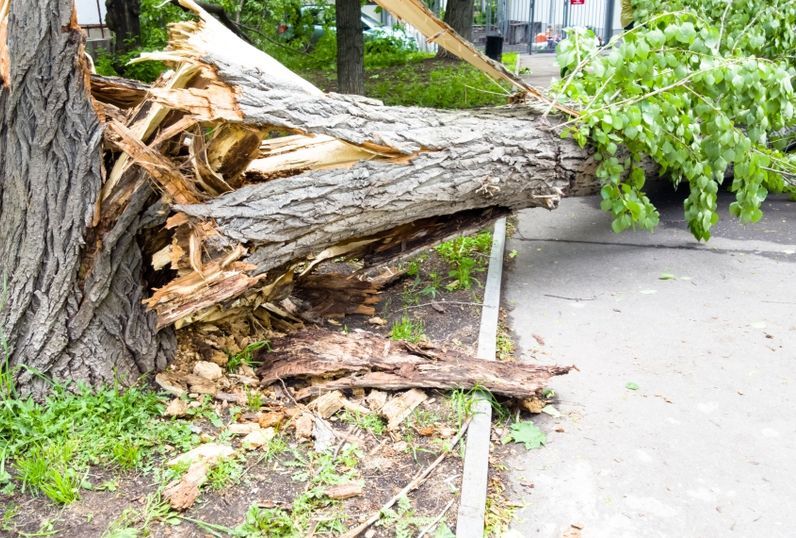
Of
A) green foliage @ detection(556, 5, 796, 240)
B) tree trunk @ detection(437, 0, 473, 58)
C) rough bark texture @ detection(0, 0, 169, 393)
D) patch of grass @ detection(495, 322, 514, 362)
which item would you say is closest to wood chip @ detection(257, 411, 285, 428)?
rough bark texture @ detection(0, 0, 169, 393)

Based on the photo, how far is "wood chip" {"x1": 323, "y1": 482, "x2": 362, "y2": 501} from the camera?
294 cm

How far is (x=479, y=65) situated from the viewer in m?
4.97

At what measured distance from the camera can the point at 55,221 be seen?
11.0 ft

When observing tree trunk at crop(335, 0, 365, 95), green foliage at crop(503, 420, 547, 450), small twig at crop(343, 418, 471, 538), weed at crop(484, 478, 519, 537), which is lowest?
weed at crop(484, 478, 519, 537)

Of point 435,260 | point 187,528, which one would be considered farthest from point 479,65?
point 187,528

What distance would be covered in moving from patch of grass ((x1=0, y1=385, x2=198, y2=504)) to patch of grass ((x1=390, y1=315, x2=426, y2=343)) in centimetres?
137

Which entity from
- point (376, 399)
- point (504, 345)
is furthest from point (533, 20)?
point (376, 399)

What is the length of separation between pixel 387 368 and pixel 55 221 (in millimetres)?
1726

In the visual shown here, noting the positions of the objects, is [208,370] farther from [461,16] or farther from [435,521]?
[461,16]

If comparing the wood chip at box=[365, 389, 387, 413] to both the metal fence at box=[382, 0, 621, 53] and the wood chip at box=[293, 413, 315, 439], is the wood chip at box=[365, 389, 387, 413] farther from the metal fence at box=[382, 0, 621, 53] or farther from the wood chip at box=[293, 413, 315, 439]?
the metal fence at box=[382, 0, 621, 53]

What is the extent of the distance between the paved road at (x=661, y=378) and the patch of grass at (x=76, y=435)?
163 centimetres

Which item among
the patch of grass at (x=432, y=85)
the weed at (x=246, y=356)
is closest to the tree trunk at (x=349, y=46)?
the patch of grass at (x=432, y=85)

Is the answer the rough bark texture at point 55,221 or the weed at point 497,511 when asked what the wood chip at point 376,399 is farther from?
the rough bark texture at point 55,221

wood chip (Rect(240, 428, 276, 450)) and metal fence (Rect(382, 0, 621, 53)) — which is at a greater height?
metal fence (Rect(382, 0, 621, 53))
